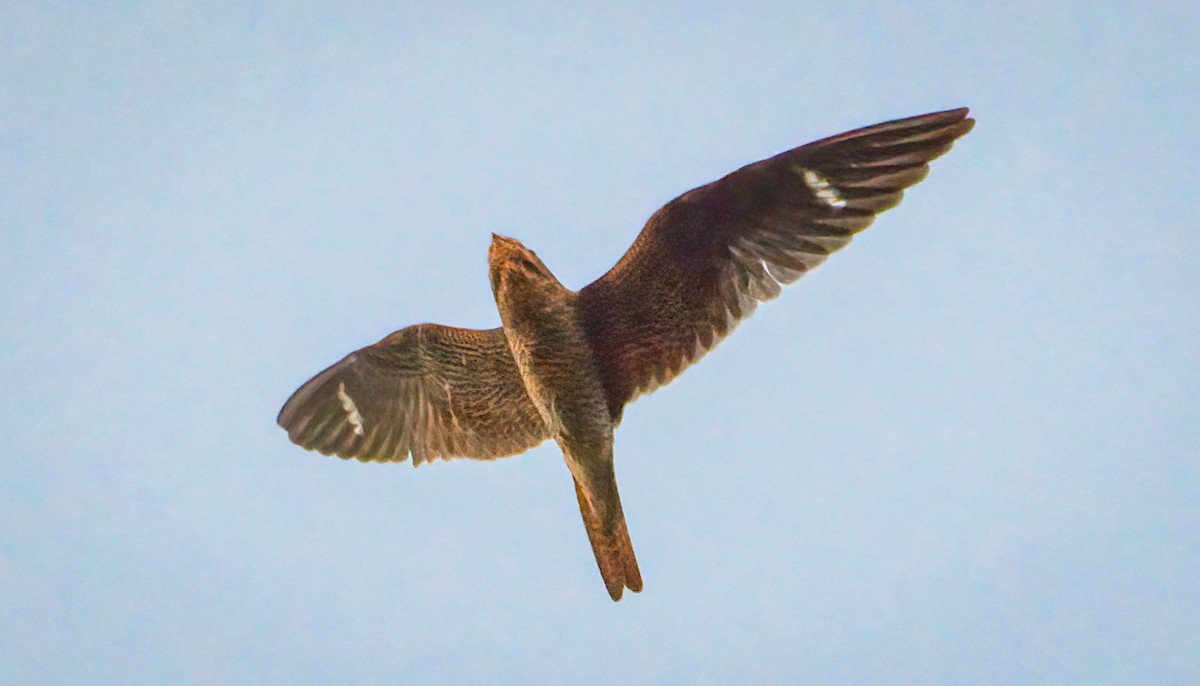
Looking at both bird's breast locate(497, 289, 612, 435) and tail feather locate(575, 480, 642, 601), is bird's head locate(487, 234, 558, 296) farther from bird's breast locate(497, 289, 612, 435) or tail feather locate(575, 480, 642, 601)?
tail feather locate(575, 480, 642, 601)

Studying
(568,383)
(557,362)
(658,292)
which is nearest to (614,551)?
(568,383)

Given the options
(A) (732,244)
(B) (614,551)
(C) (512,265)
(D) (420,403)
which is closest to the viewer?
(C) (512,265)

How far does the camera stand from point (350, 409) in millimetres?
8367

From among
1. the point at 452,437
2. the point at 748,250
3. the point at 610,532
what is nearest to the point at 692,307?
the point at 748,250

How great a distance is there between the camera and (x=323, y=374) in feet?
26.8

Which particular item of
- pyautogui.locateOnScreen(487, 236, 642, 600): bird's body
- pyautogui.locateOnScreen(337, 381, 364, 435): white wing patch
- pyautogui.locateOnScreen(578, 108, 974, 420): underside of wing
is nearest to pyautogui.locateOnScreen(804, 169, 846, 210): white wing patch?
pyautogui.locateOnScreen(578, 108, 974, 420): underside of wing

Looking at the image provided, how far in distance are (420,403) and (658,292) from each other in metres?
2.14

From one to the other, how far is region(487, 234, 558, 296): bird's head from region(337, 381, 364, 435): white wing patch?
1896 millimetres

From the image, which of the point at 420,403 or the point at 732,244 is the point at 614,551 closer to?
the point at 420,403

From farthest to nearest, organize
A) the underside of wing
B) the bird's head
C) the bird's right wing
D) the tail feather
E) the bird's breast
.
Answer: the bird's right wing
the tail feather
the bird's breast
the bird's head
the underside of wing

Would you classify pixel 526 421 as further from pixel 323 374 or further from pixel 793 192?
pixel 793 192

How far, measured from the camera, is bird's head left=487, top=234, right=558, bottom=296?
6.99 metres

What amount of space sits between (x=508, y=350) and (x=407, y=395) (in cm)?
97

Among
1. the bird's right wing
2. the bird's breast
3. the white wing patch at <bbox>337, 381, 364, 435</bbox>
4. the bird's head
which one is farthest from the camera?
the white wing patch at <bbox>337, 381, 364, 435</bbox>
